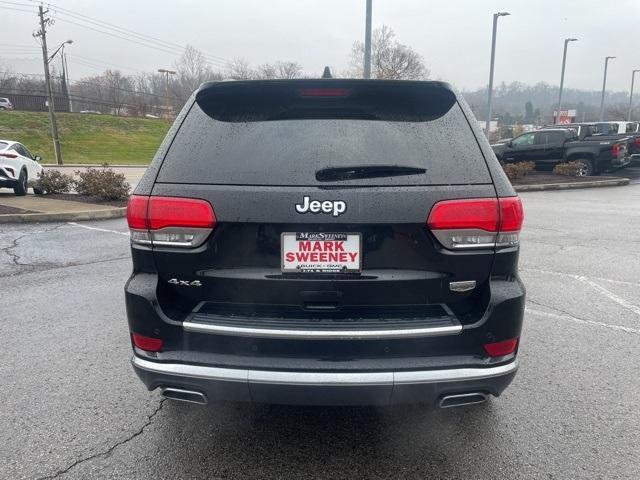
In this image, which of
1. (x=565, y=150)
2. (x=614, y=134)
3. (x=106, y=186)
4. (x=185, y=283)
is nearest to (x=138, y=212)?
(x=185, y=283)

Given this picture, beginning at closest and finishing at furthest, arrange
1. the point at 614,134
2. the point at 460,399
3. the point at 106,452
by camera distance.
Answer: the point at 460,399
the point at 106,452
the point at 614,134

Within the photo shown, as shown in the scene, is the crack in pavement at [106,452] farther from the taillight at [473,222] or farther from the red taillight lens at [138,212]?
the taillight at [473,222]

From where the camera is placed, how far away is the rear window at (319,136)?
2.21 m

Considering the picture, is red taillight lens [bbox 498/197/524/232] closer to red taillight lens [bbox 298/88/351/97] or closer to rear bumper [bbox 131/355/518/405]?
rear bumper [bbox 131/355/518/405]

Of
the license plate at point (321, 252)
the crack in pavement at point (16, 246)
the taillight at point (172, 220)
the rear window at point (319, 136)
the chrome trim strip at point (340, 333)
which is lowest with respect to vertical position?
the crack in pavement at point (16, 246)

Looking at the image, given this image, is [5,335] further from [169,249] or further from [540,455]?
[540,455]

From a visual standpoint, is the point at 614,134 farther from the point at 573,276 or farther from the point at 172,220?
the point at 172,220

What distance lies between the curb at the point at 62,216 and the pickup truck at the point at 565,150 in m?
15.1

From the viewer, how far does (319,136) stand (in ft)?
7.60

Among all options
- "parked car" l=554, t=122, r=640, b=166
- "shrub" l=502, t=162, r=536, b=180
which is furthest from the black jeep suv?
"parked car" l=554, t=122, r=640, b=166

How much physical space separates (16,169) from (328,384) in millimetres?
13954

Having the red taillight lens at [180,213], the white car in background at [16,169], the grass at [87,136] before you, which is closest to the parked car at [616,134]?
the white car in background at [16,169]

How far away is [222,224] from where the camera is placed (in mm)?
2168

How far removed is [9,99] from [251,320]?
222 feet
